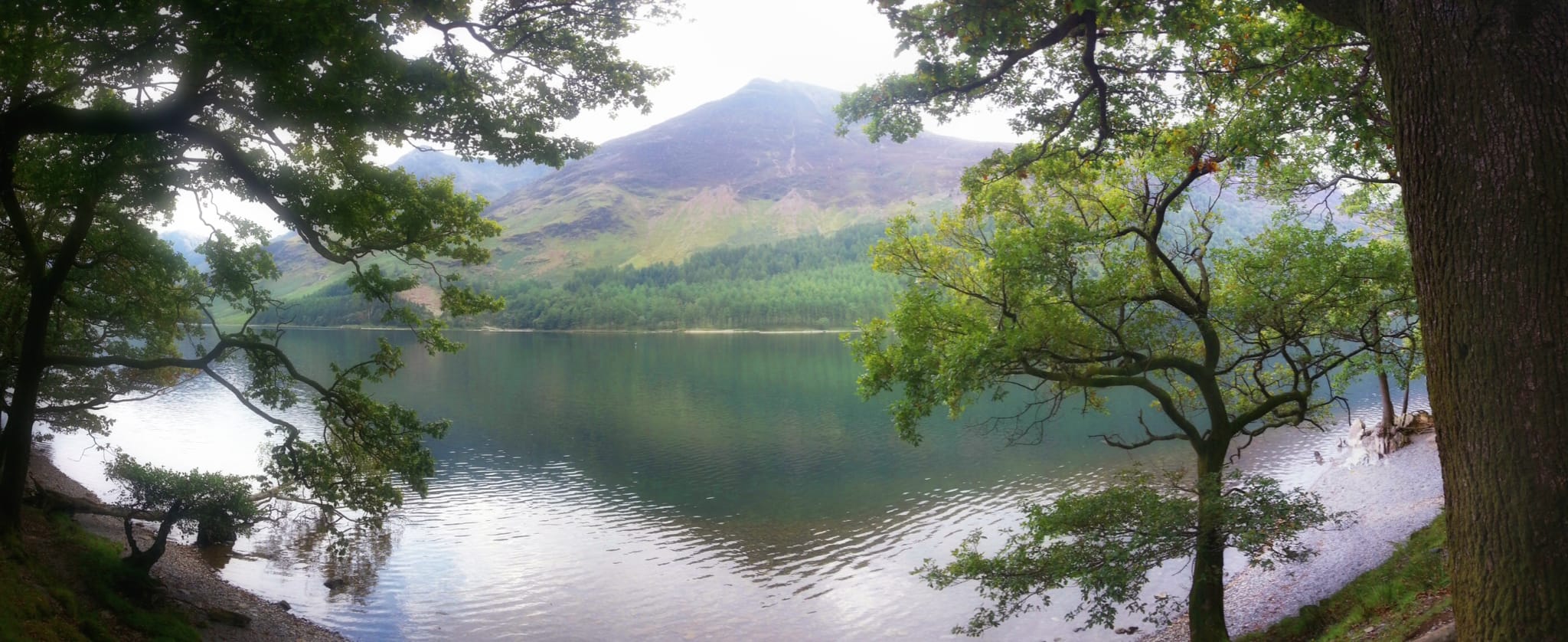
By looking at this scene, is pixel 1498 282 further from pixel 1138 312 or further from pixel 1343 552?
pixel 1343 552

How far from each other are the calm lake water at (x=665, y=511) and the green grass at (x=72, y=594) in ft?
14.2

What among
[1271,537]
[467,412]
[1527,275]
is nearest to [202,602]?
[1271,537]

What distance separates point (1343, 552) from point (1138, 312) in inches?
330

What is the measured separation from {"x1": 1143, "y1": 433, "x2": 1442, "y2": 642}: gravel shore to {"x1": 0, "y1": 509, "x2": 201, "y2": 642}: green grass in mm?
16397

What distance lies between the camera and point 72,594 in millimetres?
11617

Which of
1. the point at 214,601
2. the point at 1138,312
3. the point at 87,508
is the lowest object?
the point at 214,601

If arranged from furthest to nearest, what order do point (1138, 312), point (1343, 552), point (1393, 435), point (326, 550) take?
point (1393, 435) < point (326, 550) < point (1343, 552) < point (1138, 312)

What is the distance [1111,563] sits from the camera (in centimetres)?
982

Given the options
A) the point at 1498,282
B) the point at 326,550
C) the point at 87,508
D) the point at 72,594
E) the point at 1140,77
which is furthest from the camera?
the point at 326,550

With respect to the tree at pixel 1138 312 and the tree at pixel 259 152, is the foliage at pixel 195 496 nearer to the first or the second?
the tree at pixel 259 152

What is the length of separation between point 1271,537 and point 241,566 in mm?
23148

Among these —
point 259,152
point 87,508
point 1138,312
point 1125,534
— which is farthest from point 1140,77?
point 87,508

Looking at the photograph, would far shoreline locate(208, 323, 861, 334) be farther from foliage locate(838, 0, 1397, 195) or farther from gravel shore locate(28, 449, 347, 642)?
foliage locate(838, 0, 1397, 195)

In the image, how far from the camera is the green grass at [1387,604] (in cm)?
895
